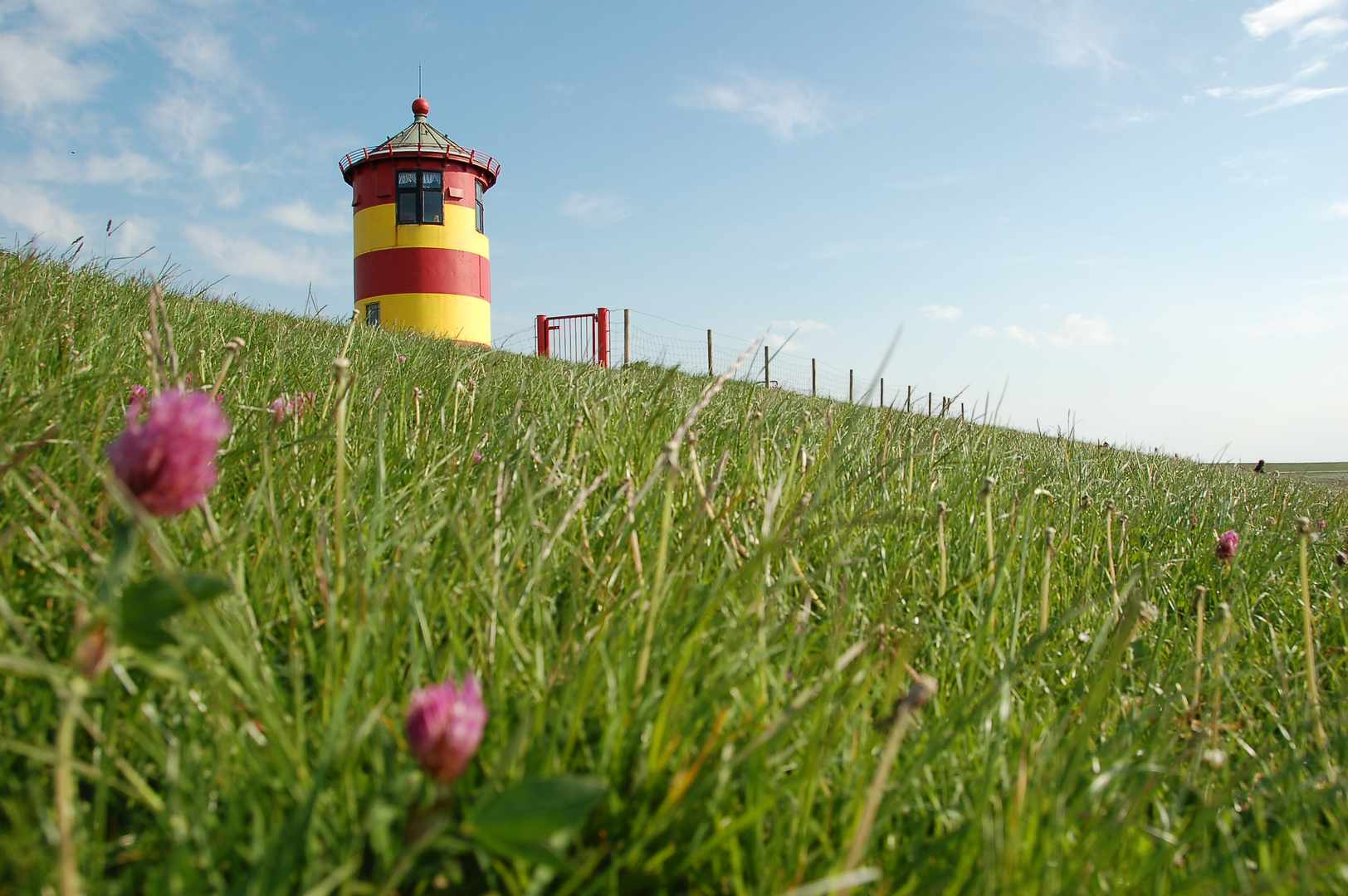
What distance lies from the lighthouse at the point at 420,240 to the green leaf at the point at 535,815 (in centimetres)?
1634

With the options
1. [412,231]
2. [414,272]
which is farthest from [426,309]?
[412,231]

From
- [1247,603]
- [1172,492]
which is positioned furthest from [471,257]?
[1247,603]

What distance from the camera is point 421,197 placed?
16984mm

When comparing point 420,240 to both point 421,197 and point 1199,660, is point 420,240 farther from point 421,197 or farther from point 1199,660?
point 1199,660

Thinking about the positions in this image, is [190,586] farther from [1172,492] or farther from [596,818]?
[1172,492]

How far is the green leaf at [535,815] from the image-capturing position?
2.02 feet

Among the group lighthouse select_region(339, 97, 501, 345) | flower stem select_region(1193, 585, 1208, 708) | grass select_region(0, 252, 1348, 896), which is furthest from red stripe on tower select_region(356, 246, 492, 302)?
flower stem select_region(1193, 585, 1208, 708)

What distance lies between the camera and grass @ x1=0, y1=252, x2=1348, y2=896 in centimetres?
69

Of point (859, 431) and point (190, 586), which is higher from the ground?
point (859, 431)

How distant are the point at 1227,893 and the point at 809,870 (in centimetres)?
44

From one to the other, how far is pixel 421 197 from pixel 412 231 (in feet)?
2.95

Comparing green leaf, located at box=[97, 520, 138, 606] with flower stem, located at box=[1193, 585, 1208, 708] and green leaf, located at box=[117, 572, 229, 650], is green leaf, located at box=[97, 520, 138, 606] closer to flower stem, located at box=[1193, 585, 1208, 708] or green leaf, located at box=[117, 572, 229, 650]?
green leaf, located at box=[117, 572, 229, 650]

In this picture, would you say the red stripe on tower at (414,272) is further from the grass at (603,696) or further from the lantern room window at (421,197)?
the grass at (603,696)

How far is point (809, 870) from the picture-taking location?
2.56ft
